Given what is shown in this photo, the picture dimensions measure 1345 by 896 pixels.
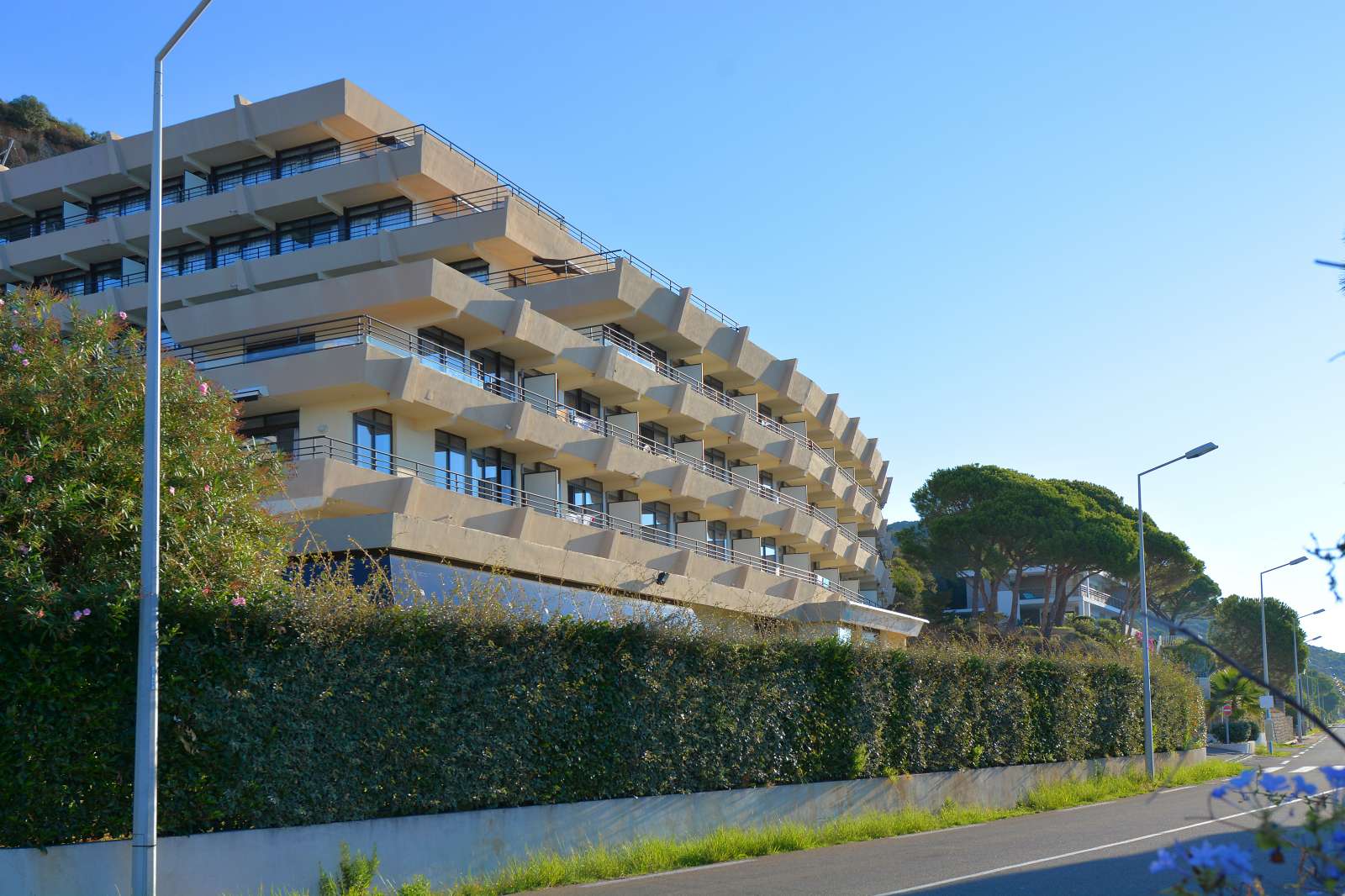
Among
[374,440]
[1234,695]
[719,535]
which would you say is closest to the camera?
[374,440]

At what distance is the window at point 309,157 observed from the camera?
38.4 metres

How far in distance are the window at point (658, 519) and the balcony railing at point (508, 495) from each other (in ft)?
0.17

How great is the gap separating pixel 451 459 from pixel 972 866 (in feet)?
74.1

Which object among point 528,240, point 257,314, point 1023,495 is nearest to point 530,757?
point 257,314

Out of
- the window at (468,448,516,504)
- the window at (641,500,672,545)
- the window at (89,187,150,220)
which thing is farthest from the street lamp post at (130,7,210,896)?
the window at (89,187,150,220)

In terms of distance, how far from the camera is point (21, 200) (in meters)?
43.7

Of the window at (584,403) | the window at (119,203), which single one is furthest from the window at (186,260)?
the window at (584,403)

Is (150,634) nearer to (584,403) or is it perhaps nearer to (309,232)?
(309,232)

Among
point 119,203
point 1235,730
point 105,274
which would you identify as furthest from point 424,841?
point 1235,730

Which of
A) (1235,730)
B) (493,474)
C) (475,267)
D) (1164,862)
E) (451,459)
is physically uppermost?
(475,267)

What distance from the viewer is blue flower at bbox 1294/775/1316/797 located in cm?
313

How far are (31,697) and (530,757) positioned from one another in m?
6.06

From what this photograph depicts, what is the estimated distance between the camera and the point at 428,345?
3406cm

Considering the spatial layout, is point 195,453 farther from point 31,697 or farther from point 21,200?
point 21,200
